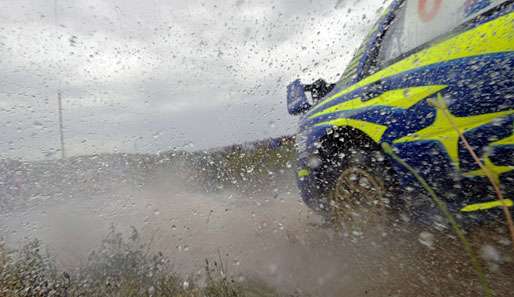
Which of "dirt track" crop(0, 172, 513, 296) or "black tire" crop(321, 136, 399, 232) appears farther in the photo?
"black tire" crop(321, 136, 399, 232)

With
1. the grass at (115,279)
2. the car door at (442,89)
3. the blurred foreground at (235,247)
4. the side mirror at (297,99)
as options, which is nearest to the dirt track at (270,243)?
the blurred foreground at (235,247)

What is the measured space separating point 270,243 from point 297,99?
1271 millimetres

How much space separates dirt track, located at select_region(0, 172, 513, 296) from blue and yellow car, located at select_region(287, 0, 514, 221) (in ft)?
0.90

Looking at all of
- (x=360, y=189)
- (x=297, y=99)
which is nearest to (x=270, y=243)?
(x=360, y=189)

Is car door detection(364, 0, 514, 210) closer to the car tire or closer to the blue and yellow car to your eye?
the blue and yellow car

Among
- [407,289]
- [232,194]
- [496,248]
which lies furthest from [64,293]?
[232,194]

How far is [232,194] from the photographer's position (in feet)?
20.0

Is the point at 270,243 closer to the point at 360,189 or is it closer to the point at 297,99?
the point at 360,189

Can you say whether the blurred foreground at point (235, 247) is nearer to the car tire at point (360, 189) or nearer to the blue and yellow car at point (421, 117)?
the car tire at point (360, 189)

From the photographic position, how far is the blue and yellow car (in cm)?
152

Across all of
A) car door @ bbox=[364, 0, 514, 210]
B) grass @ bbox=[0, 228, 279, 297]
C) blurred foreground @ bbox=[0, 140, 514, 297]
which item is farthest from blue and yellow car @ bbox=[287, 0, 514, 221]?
grass @ bbox=[0, 228, 279, 297]

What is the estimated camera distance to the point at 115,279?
→ 100 inches

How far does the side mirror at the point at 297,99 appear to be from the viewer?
3.05 meters

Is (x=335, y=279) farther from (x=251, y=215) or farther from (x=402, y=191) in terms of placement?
(x=251, y=215)
